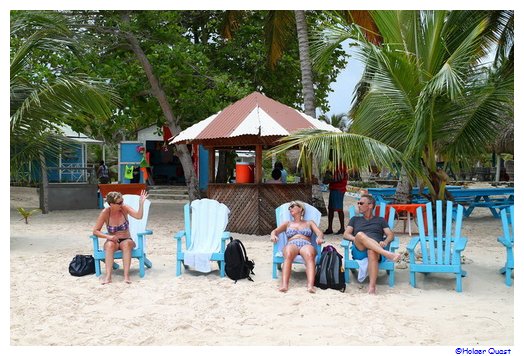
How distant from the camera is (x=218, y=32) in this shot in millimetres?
16938

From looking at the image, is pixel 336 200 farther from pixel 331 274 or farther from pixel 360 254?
pixel 331 274

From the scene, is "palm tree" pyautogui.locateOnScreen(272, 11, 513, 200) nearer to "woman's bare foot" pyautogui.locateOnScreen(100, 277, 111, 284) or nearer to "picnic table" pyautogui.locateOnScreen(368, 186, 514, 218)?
"woman's bare foot" pyautogui.locateOnScreen(100, 277, 111, 284)

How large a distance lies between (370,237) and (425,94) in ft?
6.02

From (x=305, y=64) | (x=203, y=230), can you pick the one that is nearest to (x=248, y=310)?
(x=203, y=230)

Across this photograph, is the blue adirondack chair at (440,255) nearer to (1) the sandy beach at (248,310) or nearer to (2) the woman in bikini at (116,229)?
(1) the sandy beach at (248,310)

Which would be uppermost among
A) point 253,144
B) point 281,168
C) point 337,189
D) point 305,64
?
point 305,64

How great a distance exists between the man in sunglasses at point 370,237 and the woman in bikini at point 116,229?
245cm

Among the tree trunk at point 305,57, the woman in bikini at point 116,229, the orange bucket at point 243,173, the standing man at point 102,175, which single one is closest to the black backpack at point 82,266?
the woman in bikini at point 116,229

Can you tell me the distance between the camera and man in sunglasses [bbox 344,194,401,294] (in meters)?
5.88

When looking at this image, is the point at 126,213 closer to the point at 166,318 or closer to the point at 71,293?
the point at 71,293

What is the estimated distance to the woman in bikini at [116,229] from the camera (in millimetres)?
6324

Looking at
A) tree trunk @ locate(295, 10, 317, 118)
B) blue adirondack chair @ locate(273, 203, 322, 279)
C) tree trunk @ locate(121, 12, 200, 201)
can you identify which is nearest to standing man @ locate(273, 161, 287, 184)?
tree trunk @ locate(295, 10, 317, 118)

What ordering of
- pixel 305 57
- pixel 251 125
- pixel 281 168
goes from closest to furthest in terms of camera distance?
pixel 251 125, pixel 305 57, pixel 281 168

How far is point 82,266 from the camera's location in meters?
6.57
